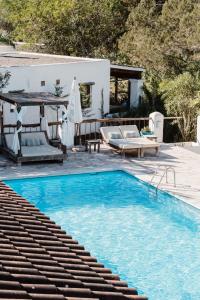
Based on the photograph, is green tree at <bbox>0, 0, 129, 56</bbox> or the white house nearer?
the white house

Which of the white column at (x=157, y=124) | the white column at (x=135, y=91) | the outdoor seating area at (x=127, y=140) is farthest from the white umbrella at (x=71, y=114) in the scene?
the white column at (x=135, y=91)

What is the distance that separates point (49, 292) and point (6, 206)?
3.61 m

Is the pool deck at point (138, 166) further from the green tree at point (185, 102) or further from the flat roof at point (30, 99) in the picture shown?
the flat roof at point (30, 99)

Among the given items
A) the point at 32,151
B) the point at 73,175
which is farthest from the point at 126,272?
the point at 32,151

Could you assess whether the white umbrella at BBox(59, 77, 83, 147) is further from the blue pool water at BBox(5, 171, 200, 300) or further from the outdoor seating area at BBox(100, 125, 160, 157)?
the blue pool water at BBox(5, 171, 200, 300)

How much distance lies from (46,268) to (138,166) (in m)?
15.6

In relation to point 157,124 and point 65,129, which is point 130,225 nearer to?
point 65,129

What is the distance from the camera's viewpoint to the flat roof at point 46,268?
5.16 meters

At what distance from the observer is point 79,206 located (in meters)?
17.6

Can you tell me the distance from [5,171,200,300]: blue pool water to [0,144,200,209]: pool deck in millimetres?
→ 368

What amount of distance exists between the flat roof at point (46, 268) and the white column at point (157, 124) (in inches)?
650

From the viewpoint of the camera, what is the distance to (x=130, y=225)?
16.1 meters

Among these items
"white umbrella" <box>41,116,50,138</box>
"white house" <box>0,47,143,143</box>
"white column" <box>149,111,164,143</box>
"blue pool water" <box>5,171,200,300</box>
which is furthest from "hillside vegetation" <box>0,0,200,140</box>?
"blue pool water" <box>5,171,200,300</box>

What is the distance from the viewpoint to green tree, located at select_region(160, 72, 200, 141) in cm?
2530
